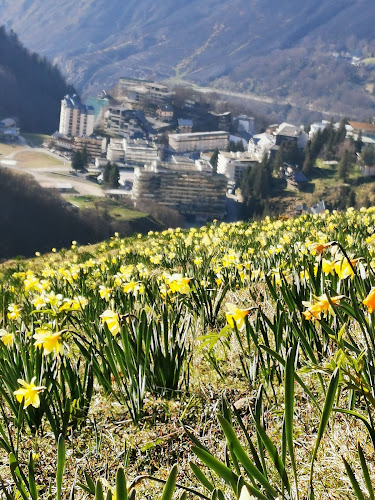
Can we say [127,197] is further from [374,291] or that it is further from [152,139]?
[374,291]

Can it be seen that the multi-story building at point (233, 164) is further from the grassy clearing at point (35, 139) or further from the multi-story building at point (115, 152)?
the grassy clearing at point (35, 139)

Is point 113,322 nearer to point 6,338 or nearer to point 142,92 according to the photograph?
point 6,338

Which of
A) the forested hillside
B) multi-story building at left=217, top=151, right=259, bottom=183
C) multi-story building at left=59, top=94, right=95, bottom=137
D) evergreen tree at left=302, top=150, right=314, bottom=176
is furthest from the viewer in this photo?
multi-story building at left=59, top=94, right=95, bottom=137

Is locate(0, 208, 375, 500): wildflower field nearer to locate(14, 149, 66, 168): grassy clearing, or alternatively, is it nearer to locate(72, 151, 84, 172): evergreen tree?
locate(72, 151, 84, 172): evergreen tree

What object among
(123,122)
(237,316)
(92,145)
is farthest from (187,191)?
(237,316)

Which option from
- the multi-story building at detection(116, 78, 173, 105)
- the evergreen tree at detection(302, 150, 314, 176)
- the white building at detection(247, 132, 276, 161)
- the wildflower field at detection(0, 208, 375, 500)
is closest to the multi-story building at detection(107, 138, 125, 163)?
the multi-story building at detection(116, 78, 173, 105)

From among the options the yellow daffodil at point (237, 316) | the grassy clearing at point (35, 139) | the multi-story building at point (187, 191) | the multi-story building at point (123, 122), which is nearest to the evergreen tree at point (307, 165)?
the multi-story building at point (187, 191)
